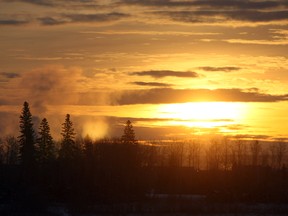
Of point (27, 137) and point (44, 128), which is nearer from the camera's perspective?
point (27, 137)

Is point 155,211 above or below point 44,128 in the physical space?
below

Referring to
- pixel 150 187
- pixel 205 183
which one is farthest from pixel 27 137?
pixel 205 183

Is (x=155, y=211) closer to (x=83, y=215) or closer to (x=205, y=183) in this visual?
(x=83, y=215)

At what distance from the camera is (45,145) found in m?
125

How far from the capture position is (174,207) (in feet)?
317

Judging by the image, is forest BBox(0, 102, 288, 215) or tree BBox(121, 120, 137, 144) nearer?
forest BBox(0, 102, 288, 215)

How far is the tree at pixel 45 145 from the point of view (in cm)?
12019

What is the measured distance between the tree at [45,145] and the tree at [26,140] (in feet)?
11.0

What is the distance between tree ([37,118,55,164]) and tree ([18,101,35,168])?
335cm

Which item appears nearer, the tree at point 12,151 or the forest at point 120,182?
the forest at point 120,182

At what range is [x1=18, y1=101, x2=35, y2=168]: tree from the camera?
113 meters

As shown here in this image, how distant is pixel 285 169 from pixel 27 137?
154ft

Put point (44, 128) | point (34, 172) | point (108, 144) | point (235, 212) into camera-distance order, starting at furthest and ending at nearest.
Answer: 1. point (108, 144)
2. point (44, 128)
3. point (34, 172)
4. point (235, 212)

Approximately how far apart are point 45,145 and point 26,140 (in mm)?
8009
